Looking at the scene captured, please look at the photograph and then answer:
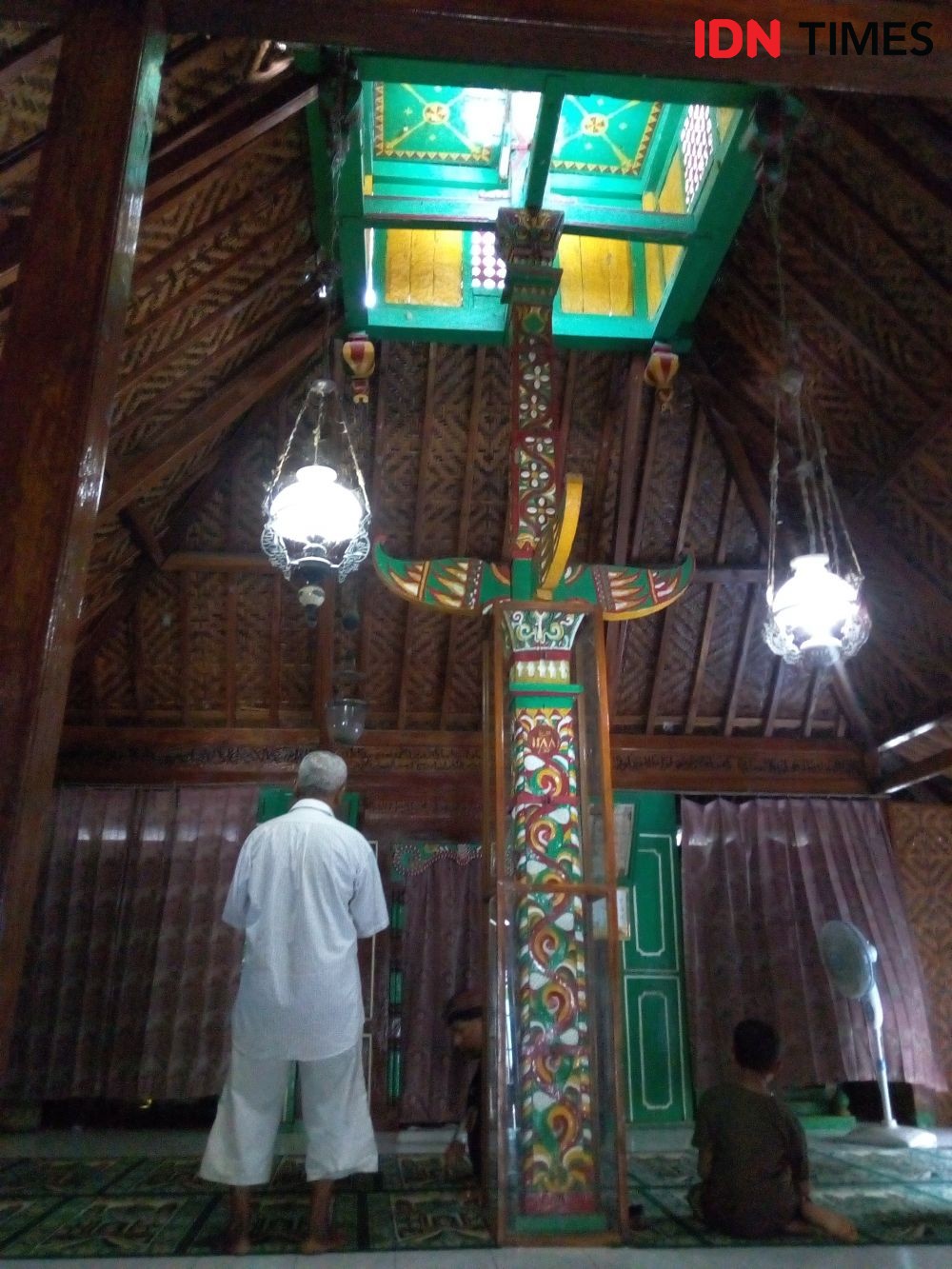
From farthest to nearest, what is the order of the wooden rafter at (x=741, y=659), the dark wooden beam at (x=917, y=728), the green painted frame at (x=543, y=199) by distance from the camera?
the wooden rafter at (x=741, y=659) → the dark wooden beam at (x=917, y=728) → the green painted frame at (x=543, y=199)

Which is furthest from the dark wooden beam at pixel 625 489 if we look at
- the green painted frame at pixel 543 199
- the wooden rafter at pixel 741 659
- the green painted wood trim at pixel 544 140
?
the green painted wood trim at pixel 544 140

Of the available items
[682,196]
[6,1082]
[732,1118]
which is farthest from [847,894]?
[6,1082]

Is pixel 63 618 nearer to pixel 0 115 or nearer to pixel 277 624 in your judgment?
pixel 0 115

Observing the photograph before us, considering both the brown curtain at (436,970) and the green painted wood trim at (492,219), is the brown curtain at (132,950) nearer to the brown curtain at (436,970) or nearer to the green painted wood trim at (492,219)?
the brown curtain at (436,970)

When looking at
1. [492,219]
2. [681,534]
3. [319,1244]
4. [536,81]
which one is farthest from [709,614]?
[319,1244]

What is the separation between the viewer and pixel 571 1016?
Result: 3014 mm

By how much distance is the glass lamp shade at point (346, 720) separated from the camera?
562cm

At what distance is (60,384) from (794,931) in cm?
617

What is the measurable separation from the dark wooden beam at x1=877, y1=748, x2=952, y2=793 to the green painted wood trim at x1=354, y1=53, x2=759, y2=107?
4.49 meters

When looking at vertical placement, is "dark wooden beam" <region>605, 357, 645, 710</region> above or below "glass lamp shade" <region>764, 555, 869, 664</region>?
above

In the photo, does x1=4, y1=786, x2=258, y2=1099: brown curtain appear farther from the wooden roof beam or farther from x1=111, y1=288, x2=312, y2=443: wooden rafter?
the wooden roof beam

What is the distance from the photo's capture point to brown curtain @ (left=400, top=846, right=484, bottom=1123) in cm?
588

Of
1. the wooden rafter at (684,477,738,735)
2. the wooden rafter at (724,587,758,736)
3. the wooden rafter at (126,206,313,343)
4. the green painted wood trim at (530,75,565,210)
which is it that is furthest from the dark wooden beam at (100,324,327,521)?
the wooden rafter at (724,587,758,736)

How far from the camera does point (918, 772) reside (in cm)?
661
